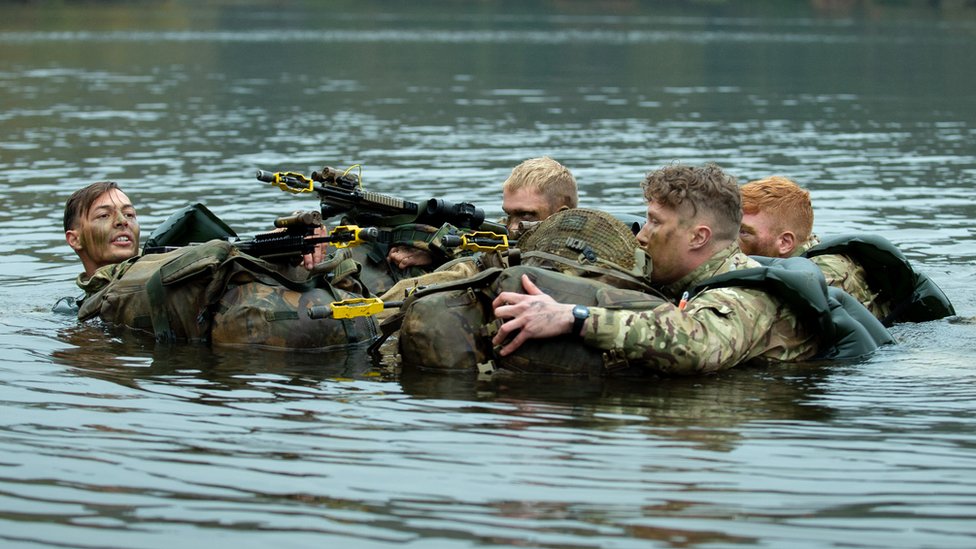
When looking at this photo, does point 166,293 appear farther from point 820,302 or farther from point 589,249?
point 820,302

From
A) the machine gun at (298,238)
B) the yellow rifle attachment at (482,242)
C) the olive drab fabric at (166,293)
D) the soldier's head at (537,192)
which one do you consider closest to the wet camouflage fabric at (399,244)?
the yellow rifle attachment at (482,242)

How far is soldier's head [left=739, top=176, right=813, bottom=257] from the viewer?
34.6 feet

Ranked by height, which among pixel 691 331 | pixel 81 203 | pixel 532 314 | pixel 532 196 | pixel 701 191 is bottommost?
pixel 691 331

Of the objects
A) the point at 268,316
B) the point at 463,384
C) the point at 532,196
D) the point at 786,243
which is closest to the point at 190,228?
the point at 268,316

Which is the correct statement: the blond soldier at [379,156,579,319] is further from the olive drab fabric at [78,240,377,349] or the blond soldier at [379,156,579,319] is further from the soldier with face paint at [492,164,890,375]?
the soldier with face paint at [492,164,890,375]

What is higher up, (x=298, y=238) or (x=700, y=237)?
(x=700, y=237)

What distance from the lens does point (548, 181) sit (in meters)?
10.5

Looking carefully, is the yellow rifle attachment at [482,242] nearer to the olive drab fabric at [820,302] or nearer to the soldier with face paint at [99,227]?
the olive drab fabric at [820,302]

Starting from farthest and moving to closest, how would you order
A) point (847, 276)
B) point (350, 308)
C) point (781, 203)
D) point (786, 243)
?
point (786, 243) < point (781, 203) < point (847, 276) < point (350, 308)

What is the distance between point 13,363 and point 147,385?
1.21 meters

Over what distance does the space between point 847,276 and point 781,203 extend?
2.34ft

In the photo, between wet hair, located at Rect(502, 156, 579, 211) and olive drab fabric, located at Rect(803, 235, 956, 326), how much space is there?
6.12 ft

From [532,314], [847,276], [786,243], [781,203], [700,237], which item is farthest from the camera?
[786,243]

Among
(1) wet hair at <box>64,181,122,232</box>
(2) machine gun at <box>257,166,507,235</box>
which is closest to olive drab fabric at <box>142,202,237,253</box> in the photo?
(1) wet hair at <box>64,181,122,232</box>
